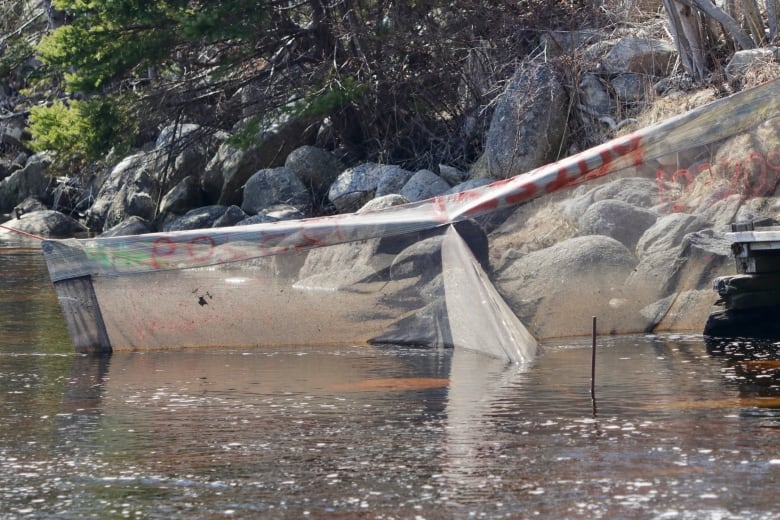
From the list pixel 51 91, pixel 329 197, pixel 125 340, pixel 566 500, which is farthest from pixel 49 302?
pixel 51 91

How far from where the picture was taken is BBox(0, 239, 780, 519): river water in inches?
208

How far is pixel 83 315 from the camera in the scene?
9.48 meters

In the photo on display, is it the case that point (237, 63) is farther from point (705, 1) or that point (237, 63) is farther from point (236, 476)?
point (236, 476)

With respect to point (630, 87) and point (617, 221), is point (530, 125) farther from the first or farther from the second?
point (617, 221)

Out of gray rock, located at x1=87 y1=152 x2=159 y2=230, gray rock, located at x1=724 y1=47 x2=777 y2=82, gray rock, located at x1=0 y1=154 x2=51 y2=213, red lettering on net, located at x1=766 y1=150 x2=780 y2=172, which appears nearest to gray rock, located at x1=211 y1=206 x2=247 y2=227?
gray rock, located at x1=87 y1=152 x2=159 y2=230

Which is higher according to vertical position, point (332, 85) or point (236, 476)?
point (332, 85)

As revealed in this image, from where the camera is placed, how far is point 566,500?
521cm

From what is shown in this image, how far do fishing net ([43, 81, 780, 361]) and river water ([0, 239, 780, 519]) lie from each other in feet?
0.77

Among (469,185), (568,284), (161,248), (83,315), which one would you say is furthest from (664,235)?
(469,185)

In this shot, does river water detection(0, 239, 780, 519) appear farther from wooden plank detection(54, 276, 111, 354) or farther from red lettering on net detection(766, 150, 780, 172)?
red lettering on net detection(766, 150, 780, 172)

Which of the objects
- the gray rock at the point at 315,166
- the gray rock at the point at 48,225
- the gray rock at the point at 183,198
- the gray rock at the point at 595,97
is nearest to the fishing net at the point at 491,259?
the gray rock at the point at 595,97

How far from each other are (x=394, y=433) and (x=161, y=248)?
3.40 m

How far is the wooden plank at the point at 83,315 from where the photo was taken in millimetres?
9375

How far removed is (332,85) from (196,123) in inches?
152
